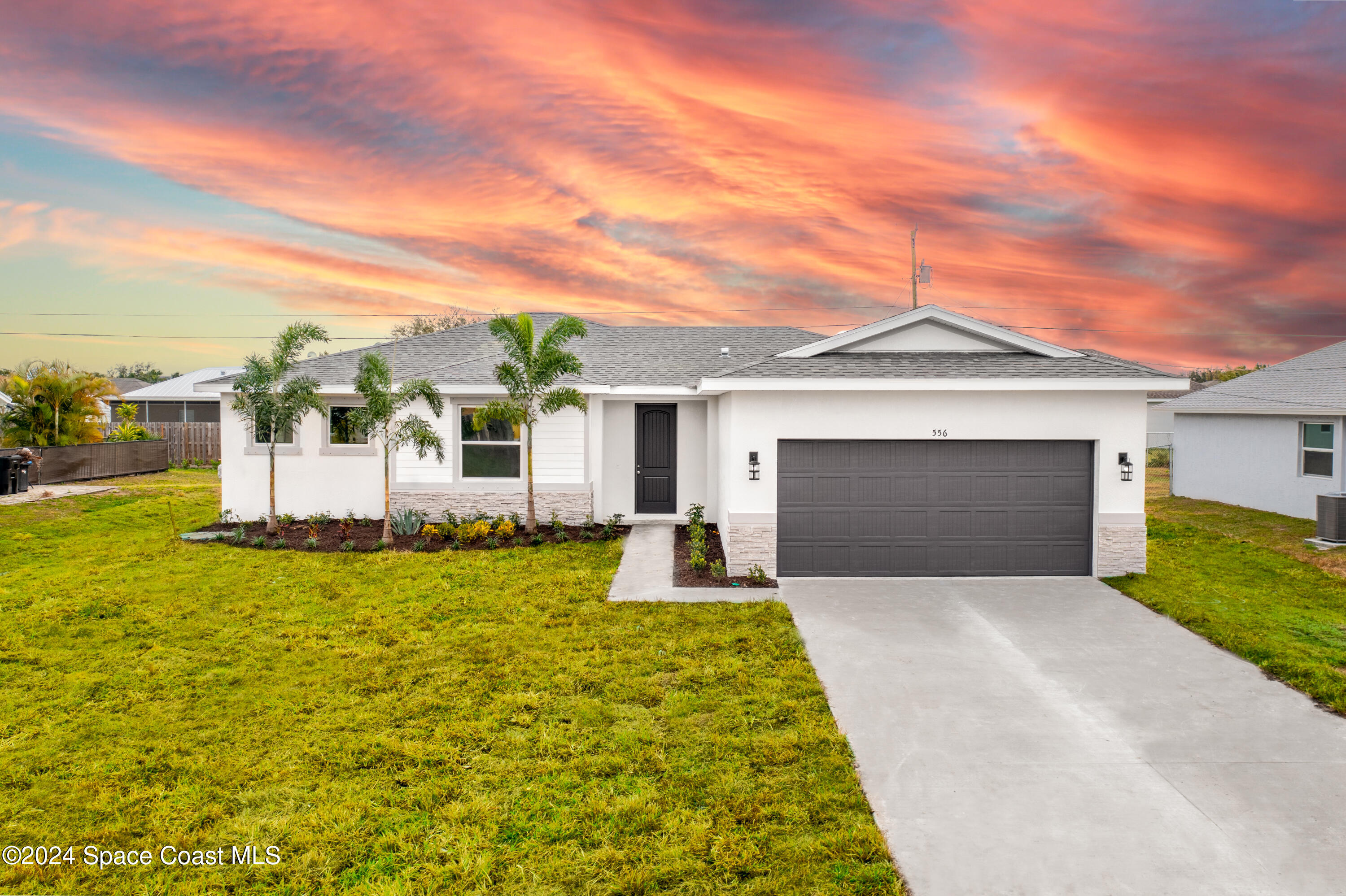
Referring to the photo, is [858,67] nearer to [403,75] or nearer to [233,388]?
[403,75]

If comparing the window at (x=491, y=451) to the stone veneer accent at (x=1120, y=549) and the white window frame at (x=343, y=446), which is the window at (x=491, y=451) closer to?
the white window frame at (x=343, y=446)

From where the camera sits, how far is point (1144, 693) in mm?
5922

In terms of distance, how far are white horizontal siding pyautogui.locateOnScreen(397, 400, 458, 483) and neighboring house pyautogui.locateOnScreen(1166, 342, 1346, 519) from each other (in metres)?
18.3

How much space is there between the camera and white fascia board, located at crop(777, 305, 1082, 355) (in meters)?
10.4

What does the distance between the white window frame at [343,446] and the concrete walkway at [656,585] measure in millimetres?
6112

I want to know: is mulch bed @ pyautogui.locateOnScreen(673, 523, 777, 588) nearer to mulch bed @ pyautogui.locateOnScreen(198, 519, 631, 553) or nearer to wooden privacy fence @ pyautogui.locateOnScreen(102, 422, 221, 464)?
mulch bed @ pyautogui.locateOnScreen(198, 519, 631, 553)

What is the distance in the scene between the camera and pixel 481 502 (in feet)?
45.1

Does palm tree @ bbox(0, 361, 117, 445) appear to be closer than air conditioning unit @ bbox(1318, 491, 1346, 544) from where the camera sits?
No

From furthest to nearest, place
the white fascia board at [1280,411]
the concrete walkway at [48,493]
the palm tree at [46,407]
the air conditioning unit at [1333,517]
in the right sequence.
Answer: the palm tree at [46,407], the concrete walkway at [48,493], the white fascia board at [1280,411], the air conditioning unit at [1333,517]

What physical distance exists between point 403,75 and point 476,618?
35.1ft

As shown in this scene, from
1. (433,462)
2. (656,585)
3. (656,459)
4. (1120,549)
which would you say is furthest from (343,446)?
(1120,549)

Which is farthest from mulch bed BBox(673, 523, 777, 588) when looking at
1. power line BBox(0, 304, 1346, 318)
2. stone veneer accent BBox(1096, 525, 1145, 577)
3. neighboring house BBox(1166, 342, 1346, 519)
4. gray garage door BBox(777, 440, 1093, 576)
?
power line BBox(0, 304, 1346, 318)

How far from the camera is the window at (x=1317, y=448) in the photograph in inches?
582

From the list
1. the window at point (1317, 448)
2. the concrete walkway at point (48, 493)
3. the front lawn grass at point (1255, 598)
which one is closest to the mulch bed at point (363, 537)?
→ the concrete walkway at point (48, 493)
